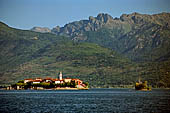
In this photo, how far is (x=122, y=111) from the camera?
103 metres

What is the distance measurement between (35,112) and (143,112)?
94.9 ft

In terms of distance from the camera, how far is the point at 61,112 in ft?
332

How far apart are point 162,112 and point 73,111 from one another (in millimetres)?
24761

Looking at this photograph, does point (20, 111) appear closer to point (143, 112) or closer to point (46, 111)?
point (46, 111)

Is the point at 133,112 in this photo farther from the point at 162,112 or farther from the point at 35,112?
the point at 35,112

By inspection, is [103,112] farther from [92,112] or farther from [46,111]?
[46,111]

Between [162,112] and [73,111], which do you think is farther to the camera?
[73,111]

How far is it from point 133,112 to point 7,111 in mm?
34199

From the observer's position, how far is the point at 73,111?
342 feet

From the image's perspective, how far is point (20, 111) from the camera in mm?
102062

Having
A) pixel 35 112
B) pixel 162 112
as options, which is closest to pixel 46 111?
pixel 35 112

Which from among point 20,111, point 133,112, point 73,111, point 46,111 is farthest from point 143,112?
point 20,111

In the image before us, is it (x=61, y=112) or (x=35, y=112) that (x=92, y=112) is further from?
(x=35, y=112)

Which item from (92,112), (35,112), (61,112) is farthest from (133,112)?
(35,112)
